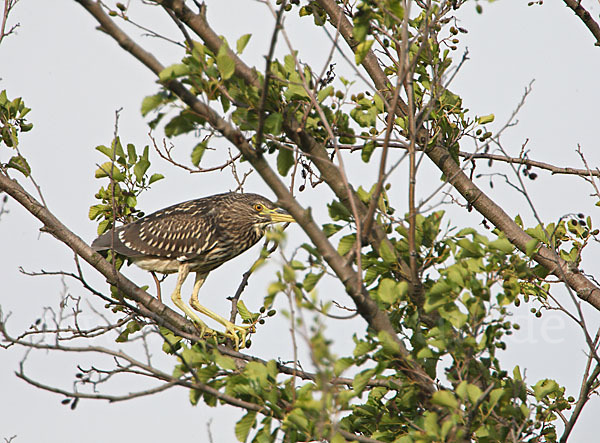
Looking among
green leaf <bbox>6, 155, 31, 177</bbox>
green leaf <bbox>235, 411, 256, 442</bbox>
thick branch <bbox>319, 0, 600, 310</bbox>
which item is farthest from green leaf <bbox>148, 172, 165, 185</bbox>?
green leaf <bbox>235, 411, 256, 442</bbox>

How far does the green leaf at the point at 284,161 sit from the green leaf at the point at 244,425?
3.75 feet

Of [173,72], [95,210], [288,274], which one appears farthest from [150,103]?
[95,210]

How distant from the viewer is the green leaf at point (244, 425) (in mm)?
3285

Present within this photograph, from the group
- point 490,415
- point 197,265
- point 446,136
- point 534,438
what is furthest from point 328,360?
point 197,265

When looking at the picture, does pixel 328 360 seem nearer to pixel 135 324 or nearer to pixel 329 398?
pixel 329 398

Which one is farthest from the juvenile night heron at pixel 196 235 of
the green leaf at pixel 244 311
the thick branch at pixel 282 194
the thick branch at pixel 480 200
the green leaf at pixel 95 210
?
the thick branch at pixel 282 194

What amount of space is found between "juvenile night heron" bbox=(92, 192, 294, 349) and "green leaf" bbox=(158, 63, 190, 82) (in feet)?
11.5

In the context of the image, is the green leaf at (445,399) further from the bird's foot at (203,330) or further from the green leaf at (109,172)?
the green leaf at (109,172)

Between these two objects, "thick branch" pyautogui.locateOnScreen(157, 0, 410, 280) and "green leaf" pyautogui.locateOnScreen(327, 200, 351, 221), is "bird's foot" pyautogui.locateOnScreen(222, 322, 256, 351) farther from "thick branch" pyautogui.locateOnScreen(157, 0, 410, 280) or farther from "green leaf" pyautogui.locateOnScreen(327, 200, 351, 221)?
"green leaf" pyautogui.locateOnScreen(327, 200, 351, 221)

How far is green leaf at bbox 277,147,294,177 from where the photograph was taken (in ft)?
11.5

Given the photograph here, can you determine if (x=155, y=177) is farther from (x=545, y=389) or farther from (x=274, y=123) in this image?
(x=545, y=389)

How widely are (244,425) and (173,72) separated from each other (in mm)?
1597

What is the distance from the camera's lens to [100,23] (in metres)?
3.06

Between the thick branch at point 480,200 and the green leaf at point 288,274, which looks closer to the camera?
the green leaf at point 288,274
